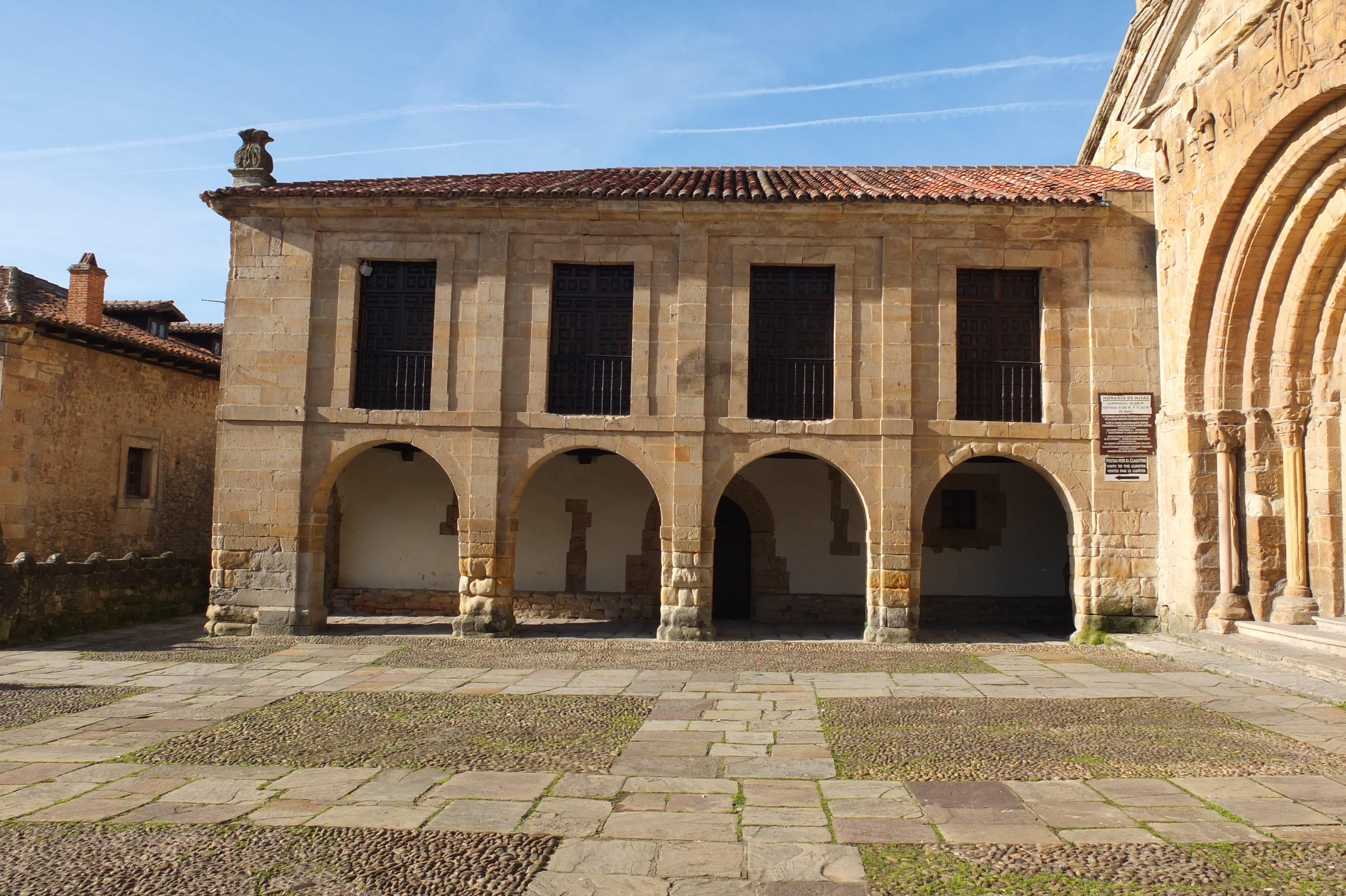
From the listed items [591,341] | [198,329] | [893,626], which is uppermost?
[198,329]

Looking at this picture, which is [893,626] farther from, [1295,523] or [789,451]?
[1295,523]

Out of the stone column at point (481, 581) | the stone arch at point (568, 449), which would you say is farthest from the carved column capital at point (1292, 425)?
the stone column at point (481, 581)

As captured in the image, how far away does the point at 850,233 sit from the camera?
1180 centimetres

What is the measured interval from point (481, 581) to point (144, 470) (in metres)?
8.75

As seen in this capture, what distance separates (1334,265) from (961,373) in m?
4.06

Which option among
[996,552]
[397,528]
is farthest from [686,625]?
[397,528]

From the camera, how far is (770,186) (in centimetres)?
1277

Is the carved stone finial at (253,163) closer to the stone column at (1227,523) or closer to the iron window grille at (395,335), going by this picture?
the iron window grille at (395,335)

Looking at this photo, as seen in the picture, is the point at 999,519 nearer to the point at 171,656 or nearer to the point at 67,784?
the point at 171,656

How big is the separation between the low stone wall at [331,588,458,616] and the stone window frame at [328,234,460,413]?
3.61 meters

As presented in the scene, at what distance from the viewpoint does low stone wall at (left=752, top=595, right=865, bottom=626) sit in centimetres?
1373

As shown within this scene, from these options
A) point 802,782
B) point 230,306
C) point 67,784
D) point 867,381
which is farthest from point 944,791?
point 230,306

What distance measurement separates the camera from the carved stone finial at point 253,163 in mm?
12430

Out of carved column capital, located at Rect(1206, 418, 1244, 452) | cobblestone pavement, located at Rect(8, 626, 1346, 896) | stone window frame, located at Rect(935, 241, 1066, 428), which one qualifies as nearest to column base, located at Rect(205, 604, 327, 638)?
cobblestone pavement, located at Rect(8, 626, 1346, 896)
